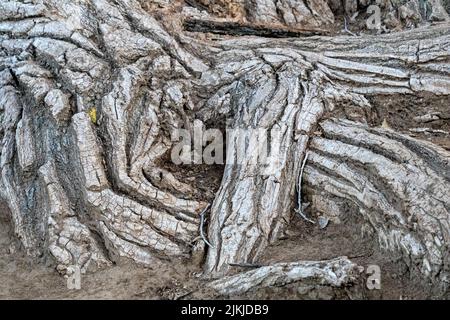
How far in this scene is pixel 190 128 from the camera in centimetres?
693

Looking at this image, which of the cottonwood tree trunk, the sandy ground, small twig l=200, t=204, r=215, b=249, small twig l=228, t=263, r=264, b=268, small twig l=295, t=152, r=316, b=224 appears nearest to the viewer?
the sandy ground

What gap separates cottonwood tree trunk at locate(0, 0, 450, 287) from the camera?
5.73 m

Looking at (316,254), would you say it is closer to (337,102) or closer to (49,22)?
(337,102)

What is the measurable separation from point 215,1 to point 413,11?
3341 mm

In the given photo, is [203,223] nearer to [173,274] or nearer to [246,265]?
[173,274]

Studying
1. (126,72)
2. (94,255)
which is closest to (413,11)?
(126,72)

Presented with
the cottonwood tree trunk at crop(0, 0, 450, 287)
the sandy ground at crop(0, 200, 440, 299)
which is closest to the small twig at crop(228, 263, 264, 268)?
the cottonwood tree trunk at crop(0, 0, 450, 287)

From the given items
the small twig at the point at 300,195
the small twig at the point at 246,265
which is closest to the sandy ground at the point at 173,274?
the small twig at the point at 300,195

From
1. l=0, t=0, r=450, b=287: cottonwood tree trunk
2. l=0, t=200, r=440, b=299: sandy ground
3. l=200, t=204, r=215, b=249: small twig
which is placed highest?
l=0, t=0, r=450, b=287: cottonwood tree trunk

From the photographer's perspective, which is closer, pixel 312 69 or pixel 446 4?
pixel 312 69

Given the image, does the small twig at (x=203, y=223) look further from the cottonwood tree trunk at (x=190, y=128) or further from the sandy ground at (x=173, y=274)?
the sandy ground at (x=173, y=274)

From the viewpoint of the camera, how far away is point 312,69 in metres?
7.17

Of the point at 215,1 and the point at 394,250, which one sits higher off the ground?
the point at 215,1

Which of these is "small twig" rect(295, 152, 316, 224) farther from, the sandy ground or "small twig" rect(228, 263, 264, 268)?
"small twig" rect(228, 263, 264, 268)
